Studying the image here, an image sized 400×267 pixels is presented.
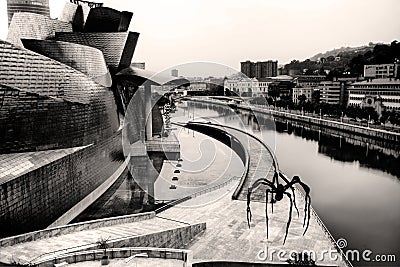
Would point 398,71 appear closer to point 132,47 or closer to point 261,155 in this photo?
point 261,155

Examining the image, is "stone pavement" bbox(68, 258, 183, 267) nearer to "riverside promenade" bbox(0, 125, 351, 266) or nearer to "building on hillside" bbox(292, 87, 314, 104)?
"riverside promenade" bbox(0, 125, 351, 266)

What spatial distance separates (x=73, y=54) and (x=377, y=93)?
34992mm

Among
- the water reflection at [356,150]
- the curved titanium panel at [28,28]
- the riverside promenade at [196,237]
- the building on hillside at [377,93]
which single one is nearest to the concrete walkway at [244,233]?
the riverside promenade at [196,237]

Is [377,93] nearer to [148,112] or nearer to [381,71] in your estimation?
[381,71]

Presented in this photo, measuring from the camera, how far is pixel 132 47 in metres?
22.9

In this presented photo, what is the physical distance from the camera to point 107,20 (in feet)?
71.5

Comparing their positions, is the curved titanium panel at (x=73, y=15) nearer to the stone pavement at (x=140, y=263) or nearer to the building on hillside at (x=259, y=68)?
the stone pavement at (x=140, y=263)

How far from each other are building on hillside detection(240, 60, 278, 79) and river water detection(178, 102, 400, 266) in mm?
78374

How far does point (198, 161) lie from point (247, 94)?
6039cm

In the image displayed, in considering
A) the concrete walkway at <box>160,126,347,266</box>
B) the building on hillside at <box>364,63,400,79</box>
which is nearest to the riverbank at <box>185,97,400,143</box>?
the building on hillside at <box>364,63,400,79</box>

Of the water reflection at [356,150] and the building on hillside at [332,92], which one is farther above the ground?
the building on hillside at [332,92]

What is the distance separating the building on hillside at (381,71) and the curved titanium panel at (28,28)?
41321mm

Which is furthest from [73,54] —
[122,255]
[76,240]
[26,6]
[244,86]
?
[244,86]

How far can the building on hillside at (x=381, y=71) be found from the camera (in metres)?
49.4
